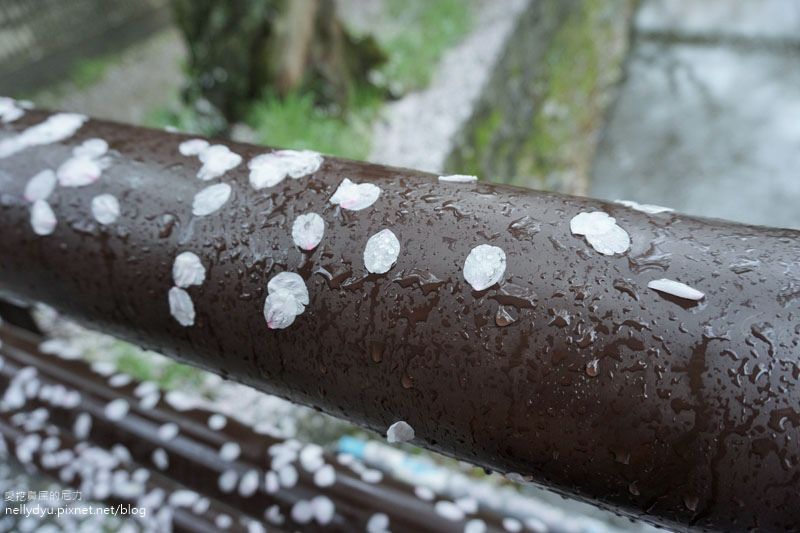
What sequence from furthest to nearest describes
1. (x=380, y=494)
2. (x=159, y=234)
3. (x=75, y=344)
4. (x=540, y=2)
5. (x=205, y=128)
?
(x=540, y=2) → (x=205, y=128) → (x=75, y=344) → (x=380, y=494) → (x=159, y=234)

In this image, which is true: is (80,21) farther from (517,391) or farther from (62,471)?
(517,391)

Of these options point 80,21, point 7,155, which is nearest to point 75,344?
point 7,155

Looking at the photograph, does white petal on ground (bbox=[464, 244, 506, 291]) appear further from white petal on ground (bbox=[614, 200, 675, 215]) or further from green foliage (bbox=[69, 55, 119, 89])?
green foliage (bbox=[69, 55, 119, 89])

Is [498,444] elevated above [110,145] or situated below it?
below

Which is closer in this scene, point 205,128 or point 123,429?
point 123,429

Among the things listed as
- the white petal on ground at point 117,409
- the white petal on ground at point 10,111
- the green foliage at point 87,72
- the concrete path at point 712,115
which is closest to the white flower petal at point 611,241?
the white petal on ground at point 10,111

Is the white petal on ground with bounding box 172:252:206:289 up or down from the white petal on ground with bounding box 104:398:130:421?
up

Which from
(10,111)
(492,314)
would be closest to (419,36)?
(10,111)

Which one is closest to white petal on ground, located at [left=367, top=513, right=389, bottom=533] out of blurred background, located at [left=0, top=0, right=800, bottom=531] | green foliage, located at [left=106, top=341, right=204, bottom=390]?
blurred background, located at [left=0, top=0, right=800, bottom=531]
